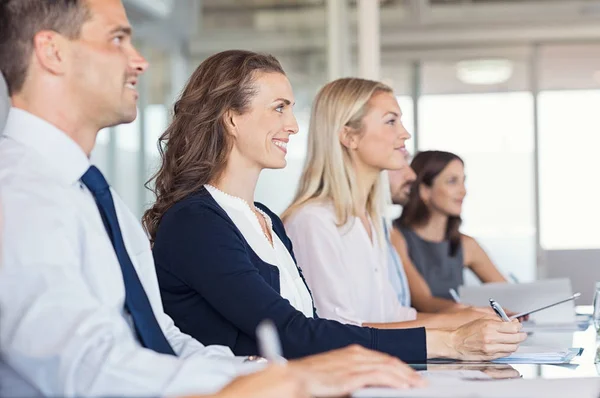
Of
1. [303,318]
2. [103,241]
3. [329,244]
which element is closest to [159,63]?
[329,244]

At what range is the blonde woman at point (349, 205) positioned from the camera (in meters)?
3.03

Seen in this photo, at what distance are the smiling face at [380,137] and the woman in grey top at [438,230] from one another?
118 cm

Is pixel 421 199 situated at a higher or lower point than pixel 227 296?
higher

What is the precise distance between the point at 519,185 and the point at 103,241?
269 inches

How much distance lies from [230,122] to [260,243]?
1.09 ft

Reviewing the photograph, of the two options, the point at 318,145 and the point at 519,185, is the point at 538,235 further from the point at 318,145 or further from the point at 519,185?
the point at 318,145

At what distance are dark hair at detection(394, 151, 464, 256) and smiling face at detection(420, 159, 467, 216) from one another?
0.07ft

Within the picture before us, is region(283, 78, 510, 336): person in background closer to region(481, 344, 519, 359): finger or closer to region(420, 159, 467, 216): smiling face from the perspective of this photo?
region(481, 344, 519, 359): finger

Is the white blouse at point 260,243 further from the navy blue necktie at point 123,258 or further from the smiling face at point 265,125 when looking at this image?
the navy blue necktie at point 123,258

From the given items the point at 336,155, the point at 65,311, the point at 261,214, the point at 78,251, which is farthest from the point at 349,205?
the point at 65,311

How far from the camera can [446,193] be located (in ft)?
15.5

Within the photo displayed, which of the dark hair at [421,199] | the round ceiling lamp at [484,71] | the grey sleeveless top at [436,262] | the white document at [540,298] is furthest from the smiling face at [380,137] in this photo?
the round ceiling lamp at [484,71]

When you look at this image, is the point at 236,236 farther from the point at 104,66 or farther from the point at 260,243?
the point at 104,66

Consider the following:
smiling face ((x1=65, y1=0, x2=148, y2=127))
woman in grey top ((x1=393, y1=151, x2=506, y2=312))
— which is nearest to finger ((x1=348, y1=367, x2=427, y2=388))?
smiling face ((x1=65, y1=0, x2=148, y2=127))
